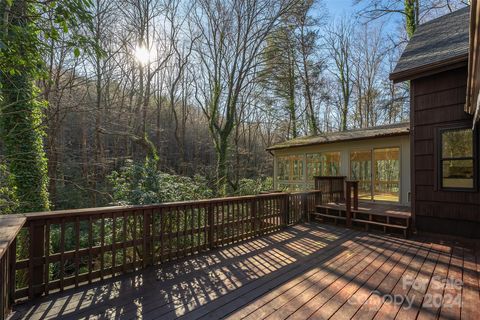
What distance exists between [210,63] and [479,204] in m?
11.5

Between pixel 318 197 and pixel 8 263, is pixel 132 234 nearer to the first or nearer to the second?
pixel 8 263

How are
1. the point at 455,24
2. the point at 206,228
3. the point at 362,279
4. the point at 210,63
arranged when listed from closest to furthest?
the point at 362,279 < the point at 206,228 < the point at 455,24 < the point at 210,63

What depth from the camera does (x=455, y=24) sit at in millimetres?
6773

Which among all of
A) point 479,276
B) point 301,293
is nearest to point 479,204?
point 479,276

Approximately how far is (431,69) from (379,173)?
5.70m

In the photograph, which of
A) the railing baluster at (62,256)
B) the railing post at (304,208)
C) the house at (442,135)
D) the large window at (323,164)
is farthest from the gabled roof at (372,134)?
the railing baluster at (62,256)

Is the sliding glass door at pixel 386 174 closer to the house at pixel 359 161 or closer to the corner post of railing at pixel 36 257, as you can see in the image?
the house at pixel 359 161

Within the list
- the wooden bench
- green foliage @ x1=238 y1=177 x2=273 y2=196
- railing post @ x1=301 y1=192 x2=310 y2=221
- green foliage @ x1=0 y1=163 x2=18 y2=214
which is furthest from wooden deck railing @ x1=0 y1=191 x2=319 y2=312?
green foliage @ x1=238 y1=177 x2=273 y2=196

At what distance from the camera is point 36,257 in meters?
2.63

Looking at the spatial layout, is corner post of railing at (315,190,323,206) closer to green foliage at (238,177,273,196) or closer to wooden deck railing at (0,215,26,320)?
green foliage at (238,177,273,196)

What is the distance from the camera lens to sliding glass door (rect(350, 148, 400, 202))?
907 centimetres

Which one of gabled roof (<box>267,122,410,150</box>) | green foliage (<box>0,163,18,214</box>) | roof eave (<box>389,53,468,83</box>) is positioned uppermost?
roof eave (<box>389,53,468,83</box>)

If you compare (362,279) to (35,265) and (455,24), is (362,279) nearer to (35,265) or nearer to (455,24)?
(35,265)

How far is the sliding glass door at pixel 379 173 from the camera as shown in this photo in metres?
9.07
